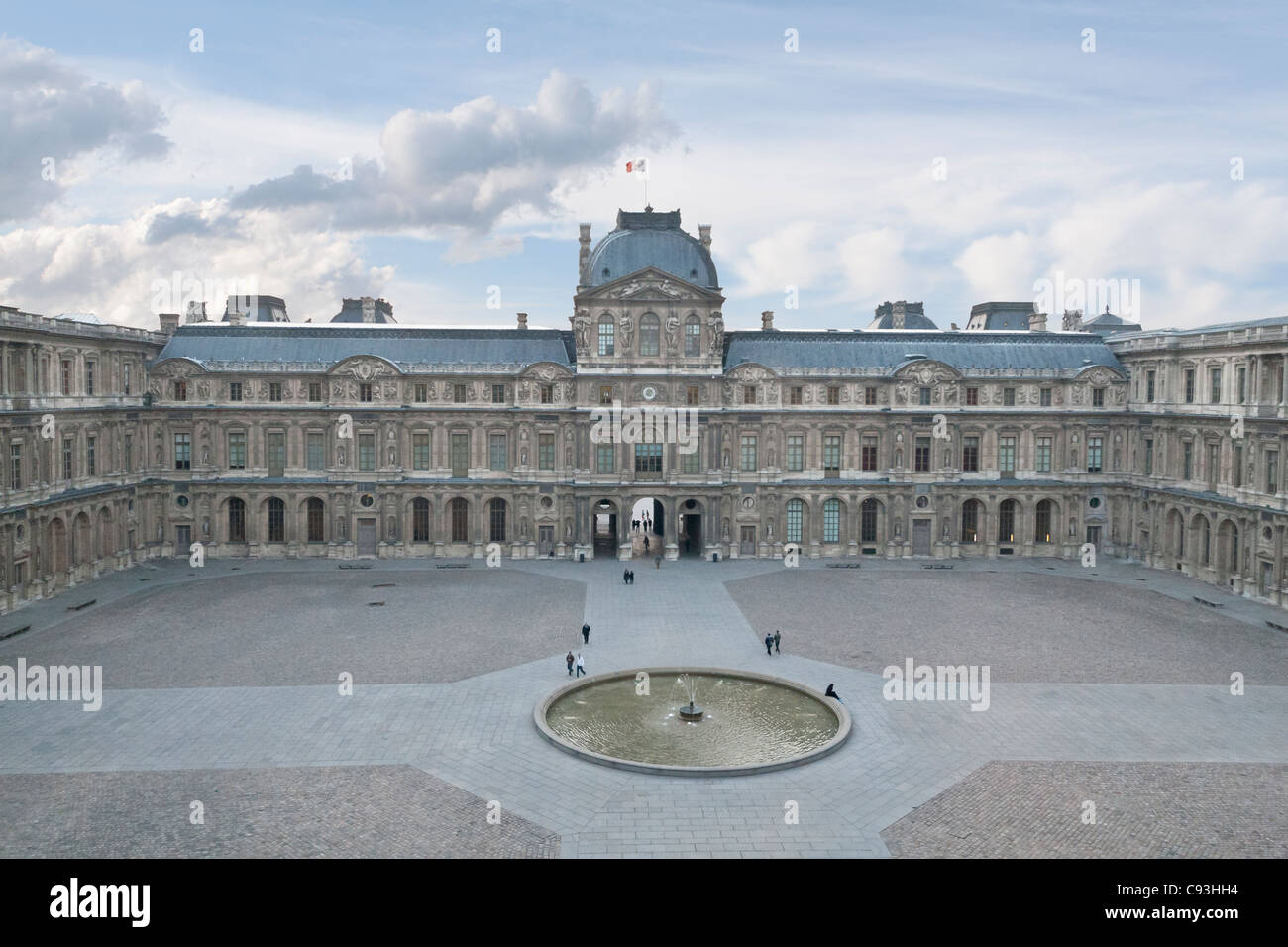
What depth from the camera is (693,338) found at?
6738cm

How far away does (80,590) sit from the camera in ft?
186

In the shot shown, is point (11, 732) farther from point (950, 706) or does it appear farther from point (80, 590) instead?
point (950, 706)

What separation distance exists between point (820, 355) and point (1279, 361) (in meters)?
28.6

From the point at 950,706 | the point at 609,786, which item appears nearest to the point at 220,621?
the point at 609,786

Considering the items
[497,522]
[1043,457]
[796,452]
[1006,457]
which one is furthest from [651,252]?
[1043,457]

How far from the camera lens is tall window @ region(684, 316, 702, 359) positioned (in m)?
67.1

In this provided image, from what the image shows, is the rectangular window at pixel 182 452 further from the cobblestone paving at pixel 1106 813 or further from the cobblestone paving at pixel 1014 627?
the cobblestone paving at pixel 1106 813

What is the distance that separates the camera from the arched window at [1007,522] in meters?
70.9

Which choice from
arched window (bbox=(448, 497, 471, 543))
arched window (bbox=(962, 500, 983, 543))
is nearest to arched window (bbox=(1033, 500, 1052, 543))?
arched window (bbox=(962, 500, 983, 543))

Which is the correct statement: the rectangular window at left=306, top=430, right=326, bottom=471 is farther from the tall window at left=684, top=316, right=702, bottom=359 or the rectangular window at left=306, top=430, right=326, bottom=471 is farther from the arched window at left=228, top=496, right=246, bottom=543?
the tall window at left=684, top=316, right=702, bottom=359

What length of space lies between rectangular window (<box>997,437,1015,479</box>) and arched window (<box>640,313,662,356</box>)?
26557 mm

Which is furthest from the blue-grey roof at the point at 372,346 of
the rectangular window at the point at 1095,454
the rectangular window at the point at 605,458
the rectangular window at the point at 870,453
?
the rectangular window at the point at 1095,454

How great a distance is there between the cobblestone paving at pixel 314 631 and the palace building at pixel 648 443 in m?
9.07

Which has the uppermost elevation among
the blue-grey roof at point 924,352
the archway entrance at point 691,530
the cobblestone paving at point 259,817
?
the blue-grey roof at point 924,352
